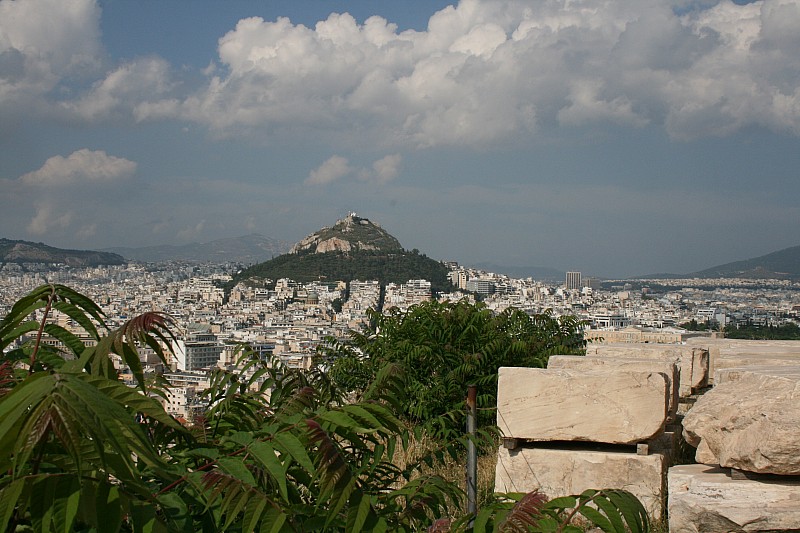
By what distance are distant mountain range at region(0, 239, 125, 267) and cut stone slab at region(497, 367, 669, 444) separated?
230 ft

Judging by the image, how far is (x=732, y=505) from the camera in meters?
3.99

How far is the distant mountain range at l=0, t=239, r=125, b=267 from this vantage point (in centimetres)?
6850

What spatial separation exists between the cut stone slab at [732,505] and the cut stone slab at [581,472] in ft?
2.62

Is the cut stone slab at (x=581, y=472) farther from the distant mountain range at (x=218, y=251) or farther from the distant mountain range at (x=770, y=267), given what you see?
the distant mountain range at (x=218, y=251)

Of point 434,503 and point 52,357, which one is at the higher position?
point 52,357

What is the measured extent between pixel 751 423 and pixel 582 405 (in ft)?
4.12

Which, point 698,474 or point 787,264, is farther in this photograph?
point 787,264

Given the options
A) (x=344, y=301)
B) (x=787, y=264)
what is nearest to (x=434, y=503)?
(x=344, y=301)

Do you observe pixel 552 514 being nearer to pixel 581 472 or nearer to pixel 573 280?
pixel 581 472

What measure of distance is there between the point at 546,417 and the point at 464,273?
65693 millimetres

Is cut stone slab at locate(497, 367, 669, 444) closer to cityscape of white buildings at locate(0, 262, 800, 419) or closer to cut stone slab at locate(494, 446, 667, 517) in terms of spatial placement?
cut stone slab at locate(494, 446, 667, 517)

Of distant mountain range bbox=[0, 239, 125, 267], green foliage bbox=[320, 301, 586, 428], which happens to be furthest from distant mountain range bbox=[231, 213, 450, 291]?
green foliage bbox=[320, 301, 586, 428]

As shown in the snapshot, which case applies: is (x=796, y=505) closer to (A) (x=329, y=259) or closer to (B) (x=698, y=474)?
(B) (x=698, y=474)

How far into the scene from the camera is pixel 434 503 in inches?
89.4
